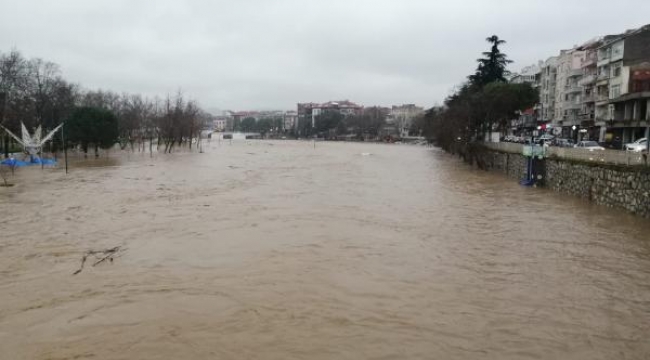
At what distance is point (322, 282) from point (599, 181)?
1635 centimetres

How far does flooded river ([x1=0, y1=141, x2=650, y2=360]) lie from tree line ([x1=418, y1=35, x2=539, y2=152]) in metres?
30.1

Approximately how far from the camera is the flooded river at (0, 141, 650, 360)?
778 centimetres

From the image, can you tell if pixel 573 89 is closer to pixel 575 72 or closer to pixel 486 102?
pixel 575 72

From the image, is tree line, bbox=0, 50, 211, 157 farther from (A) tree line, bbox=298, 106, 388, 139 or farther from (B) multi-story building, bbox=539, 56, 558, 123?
(A) tree line, bbox=298, 106, 388, 139

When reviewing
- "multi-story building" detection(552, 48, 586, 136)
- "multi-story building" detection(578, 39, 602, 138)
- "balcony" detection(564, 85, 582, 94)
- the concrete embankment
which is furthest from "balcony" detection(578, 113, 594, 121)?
the concrete embankment

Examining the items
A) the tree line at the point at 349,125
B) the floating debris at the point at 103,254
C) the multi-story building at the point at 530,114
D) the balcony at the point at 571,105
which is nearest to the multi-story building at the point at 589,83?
the balcony at the point at 571,105

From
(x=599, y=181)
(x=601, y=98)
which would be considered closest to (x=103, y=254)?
(x=599, y=181)

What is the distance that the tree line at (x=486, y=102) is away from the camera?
49125 mm

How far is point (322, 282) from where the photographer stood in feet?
35.0

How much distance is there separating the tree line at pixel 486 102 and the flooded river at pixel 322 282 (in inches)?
1186

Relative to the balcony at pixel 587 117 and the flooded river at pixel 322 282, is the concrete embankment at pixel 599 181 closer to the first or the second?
the flooded river at pixel 322 282

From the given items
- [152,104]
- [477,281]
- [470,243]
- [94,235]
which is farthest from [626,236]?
[152,104]

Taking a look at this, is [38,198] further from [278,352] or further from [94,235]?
[278,352]

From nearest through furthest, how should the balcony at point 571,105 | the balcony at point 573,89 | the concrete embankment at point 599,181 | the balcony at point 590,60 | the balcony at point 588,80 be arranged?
the concrete embankment at point 599,181
the balcony at point 588,80
the balcony at point 590,60
the balcony at point 571,105
the balcony at point 573,89
